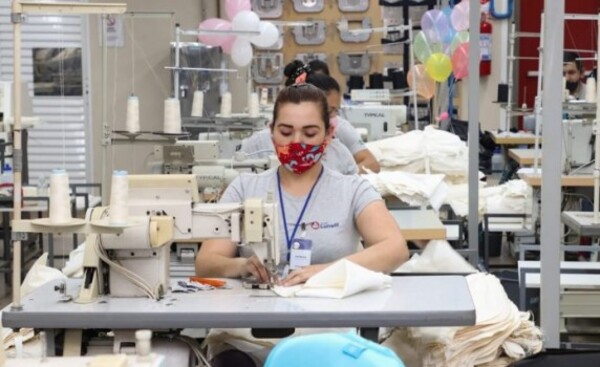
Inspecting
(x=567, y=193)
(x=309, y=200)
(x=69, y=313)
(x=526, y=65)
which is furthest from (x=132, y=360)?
(x=526, y=65)

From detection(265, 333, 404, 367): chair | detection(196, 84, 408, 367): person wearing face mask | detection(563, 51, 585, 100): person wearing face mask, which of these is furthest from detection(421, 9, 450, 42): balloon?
detection(265, 333, 404, 367): chair

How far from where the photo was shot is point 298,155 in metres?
2.92

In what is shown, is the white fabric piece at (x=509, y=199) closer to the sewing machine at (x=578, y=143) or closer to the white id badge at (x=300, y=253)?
the sewing machine at (x=578, y=143)

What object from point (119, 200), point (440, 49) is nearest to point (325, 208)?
point (119, 200)

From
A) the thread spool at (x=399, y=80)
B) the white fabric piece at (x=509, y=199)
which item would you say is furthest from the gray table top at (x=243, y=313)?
the thread spool at (x=399, y=80)

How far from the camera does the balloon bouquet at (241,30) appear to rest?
7.28m

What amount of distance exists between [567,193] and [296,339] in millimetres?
4648

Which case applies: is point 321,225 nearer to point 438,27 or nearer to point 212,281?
point 212,281

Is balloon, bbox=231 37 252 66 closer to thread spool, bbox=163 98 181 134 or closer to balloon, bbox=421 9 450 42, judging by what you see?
balloon, bbox=421 9 450 42

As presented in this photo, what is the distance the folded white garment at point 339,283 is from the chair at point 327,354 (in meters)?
0.87

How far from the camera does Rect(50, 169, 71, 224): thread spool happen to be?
2325 mm

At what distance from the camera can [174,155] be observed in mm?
4633

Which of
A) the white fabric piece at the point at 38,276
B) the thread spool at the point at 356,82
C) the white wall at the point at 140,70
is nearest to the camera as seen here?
the white fabric piece at the point at 38,276

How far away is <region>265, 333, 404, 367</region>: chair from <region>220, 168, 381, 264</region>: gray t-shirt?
1.29 metres
